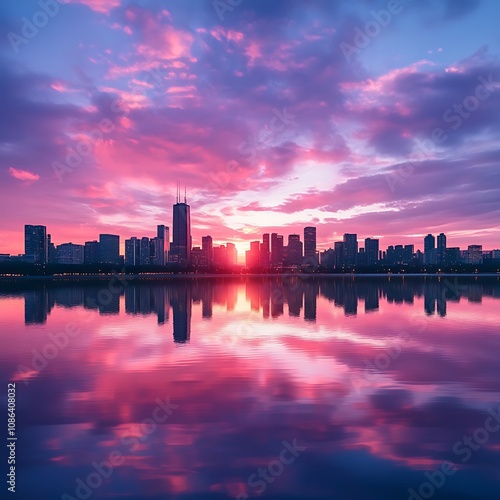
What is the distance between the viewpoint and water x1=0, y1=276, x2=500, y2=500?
11.2m

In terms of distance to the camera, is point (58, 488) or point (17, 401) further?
point (17, 401)

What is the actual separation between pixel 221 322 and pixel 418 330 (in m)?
18.4

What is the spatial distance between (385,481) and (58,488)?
28.8 feet

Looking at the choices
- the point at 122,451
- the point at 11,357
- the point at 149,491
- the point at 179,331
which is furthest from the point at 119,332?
the point at 149,491

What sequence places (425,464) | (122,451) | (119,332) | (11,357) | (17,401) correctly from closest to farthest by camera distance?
1. (425,464)
2. (122,451)
3. (17,401)
4. (11,357)
5. (119,332)

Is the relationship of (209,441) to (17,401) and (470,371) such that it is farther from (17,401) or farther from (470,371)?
(470,371)

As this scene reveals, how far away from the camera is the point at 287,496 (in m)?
10.5

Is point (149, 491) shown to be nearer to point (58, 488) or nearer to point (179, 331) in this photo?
point (58, 488)

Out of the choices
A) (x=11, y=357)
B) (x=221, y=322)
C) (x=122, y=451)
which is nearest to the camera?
(x=122, y=451)

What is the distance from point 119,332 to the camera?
34.7 m

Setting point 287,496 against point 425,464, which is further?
point 425,464

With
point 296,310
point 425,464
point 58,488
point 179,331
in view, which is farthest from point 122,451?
point 296,310

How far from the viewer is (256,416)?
15.6 m

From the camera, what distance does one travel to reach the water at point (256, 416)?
1123 cm
